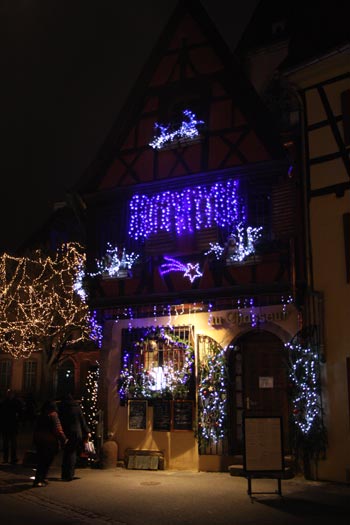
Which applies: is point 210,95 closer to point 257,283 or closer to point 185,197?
point 185,197

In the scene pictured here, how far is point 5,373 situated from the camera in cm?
3956

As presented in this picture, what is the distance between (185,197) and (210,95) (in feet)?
8.97

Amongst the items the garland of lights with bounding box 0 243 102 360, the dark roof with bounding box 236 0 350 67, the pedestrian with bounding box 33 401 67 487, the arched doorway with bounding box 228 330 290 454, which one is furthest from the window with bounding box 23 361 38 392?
the dark roof with bounding box 236 0 350 67

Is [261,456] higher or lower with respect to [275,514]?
higher

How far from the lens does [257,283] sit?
1368 centimetres

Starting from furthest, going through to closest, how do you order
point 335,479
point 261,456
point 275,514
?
point 335,479 < point 261,456 < point 275,514

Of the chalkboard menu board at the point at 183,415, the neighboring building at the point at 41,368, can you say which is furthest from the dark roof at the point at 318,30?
the neighboring building at the point at 41,368

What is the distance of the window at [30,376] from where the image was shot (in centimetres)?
3831

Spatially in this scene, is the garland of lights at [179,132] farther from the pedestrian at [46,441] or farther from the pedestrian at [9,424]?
the pedestrian at [9,424]

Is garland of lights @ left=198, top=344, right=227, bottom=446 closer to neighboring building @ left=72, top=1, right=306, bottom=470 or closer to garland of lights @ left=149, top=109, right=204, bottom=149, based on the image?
neighboring building @ left=72, top=1, right=306, bottom=470

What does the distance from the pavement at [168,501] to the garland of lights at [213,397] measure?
2.89 ft

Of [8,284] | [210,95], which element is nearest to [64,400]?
[210,95]

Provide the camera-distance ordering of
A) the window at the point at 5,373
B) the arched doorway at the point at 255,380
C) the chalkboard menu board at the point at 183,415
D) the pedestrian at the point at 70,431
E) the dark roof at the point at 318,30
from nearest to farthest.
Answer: the pedestrian at the point at 70,431 → the dark roof at the point at 318,30 → the arched doorway at the point at 255,380 → the chalkboard menu board at the point at 183,415 → the window at the point at 5,373

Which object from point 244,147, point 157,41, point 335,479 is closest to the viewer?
point 335,479
